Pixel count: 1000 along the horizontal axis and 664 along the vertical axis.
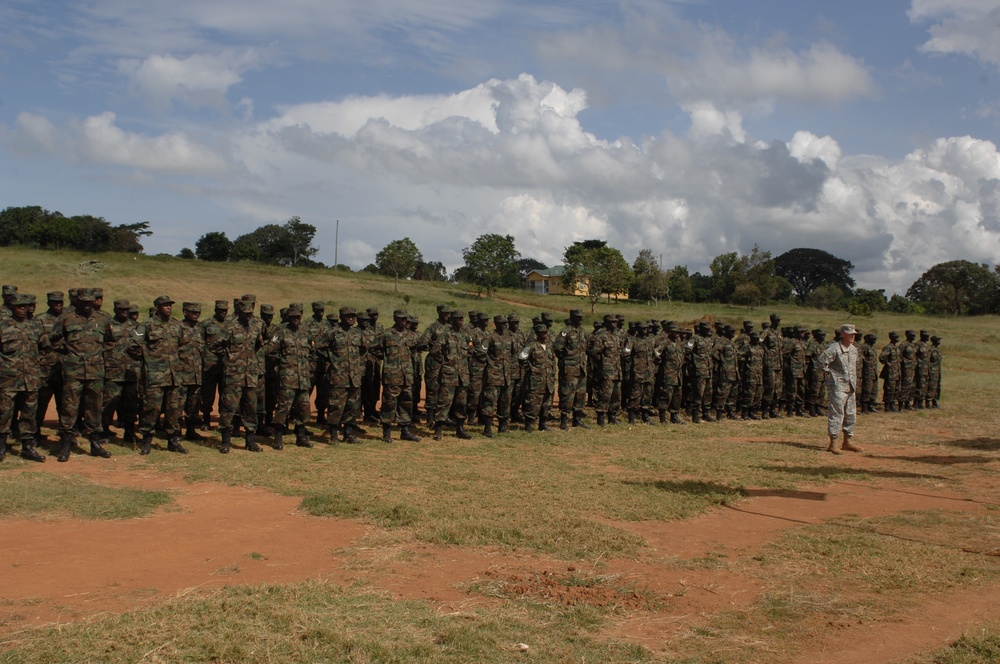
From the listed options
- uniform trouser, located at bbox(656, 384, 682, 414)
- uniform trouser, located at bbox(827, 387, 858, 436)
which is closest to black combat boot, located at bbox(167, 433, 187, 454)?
uniform trouser, located at bbox(656, 384, 682, 414)

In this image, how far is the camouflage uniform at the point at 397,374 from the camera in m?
11.8

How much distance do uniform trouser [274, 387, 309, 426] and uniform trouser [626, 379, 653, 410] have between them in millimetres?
6152

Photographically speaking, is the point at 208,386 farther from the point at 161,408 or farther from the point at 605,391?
the point at 605,391

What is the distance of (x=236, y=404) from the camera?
422 inches

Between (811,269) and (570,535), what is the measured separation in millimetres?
84230

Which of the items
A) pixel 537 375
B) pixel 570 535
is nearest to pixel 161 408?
pixel 537 375

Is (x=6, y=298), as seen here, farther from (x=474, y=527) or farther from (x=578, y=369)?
(x=578, y=369)

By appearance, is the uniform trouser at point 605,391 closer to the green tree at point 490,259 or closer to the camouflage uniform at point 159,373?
the camouflage uniform at point 159,373

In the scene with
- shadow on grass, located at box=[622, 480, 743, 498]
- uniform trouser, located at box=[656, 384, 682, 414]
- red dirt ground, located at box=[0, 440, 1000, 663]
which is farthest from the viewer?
uniform trouser, located at box=[656, 384, 682, 414]

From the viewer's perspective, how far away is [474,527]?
22.9ft

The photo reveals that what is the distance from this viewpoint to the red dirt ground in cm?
504

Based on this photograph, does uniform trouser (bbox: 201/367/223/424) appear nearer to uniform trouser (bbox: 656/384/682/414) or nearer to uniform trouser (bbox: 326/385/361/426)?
uniform trouser (bbox: 326/385/361/426)

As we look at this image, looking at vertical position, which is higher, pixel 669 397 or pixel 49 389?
pixel 49 389

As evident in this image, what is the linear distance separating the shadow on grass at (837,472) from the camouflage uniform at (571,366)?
3855 mm
